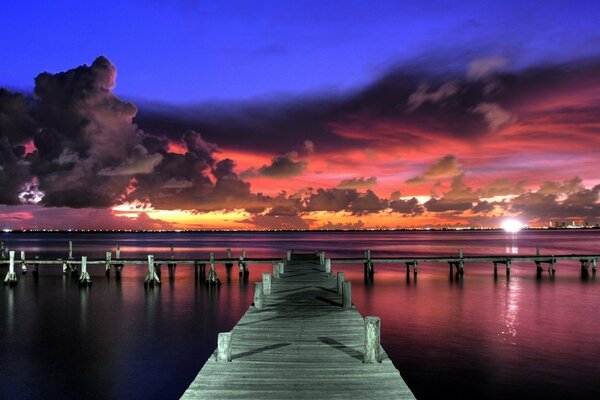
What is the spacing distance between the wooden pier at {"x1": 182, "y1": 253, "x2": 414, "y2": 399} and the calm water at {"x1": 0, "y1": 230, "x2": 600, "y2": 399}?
161 inches

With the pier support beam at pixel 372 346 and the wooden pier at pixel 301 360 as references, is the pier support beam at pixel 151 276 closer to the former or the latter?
the wooden pier at pixel 301 360

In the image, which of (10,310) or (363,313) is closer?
(363,313)

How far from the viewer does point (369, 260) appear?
46.8 m

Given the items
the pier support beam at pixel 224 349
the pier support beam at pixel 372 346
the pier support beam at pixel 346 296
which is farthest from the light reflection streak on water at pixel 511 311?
→ the pier support beam at pixel 224 349

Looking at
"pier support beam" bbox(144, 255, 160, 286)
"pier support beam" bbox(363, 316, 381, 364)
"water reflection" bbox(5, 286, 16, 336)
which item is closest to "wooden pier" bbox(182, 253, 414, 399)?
"pier support beam" bbox(363, 316, 381, 364)

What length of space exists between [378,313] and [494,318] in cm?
652

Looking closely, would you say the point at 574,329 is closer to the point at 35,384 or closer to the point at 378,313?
the point at 378,313

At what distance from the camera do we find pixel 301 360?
11758 millimetres

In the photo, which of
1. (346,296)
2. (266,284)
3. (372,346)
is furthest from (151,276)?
(372,346)

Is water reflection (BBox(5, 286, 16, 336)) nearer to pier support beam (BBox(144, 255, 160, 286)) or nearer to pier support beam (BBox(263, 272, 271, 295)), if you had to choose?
pier support beam (BBox(144, 255, 160, 286))

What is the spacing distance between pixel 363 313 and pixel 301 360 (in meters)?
19.6

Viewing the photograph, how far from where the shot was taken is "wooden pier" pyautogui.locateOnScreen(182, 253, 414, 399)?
Result: 32.0ft

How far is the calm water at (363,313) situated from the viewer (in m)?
17.6

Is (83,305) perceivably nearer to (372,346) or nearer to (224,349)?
(224,349)
